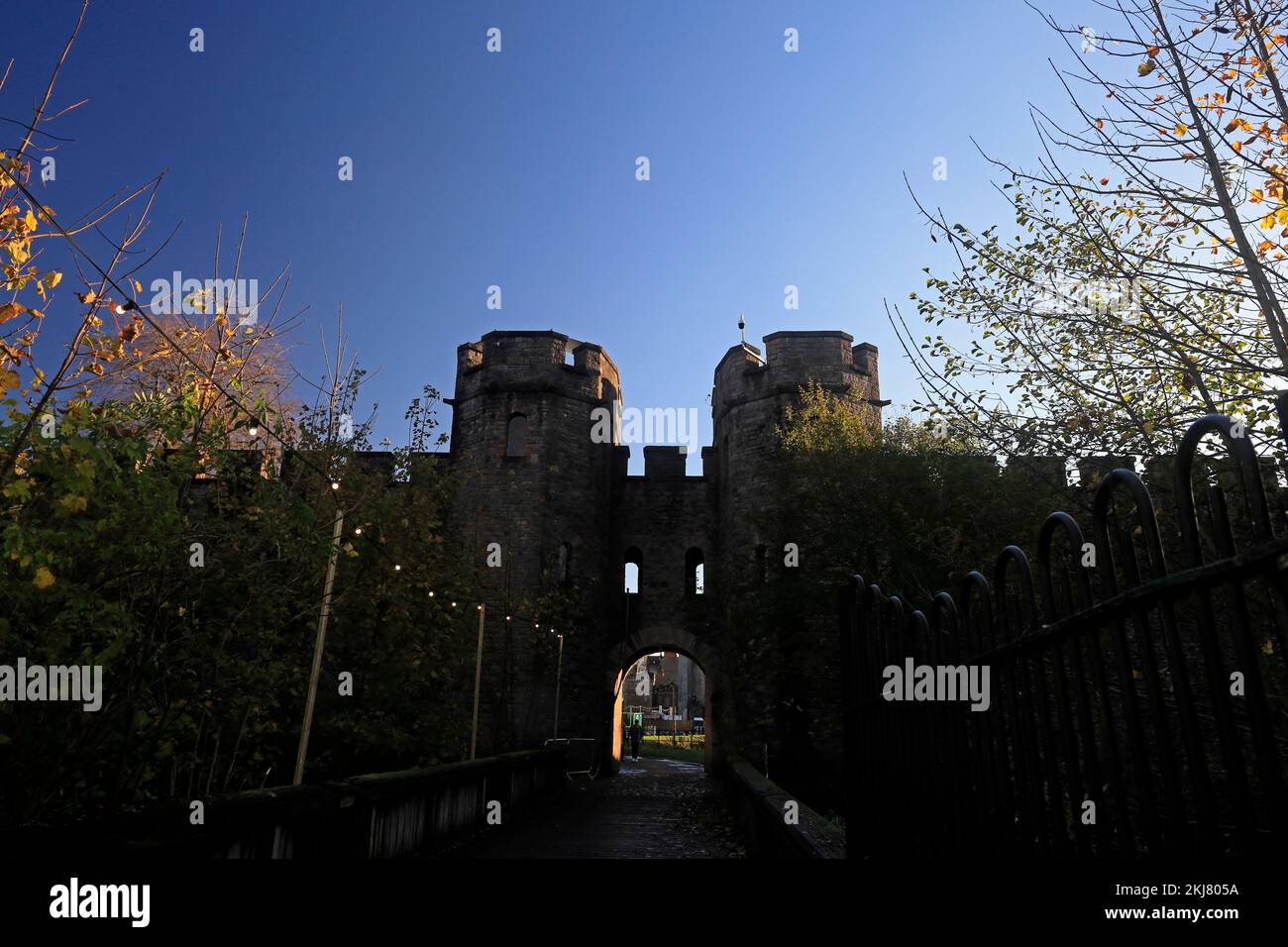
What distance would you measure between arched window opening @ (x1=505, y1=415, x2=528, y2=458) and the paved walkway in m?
8.78

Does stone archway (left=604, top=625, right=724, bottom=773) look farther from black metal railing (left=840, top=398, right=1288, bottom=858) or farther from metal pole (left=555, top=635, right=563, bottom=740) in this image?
black metal railing (left=840, top=398, right=1288, bottom=858)

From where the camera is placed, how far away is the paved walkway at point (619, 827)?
9.28 meters

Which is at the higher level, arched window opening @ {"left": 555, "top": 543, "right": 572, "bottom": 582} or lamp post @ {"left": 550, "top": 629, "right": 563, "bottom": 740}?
arched window opening @ {"left": 555, "top": 543, "right": 572, "bottom": 582}

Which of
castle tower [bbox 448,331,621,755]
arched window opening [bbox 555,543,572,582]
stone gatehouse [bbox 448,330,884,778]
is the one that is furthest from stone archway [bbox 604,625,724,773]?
arched window opening [bbox 555,543,572,582]

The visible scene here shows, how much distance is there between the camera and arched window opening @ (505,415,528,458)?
22344 millimetres

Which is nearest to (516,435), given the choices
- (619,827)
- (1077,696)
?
(619,827)

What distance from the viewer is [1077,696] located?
5.44 ft

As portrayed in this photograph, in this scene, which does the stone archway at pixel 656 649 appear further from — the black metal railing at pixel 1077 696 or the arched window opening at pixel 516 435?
the black metal railing at pixel 1077 696

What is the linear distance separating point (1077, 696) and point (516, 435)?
841 inches

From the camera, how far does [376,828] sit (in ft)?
23.5

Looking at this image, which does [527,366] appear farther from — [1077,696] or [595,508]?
[1077,696]
